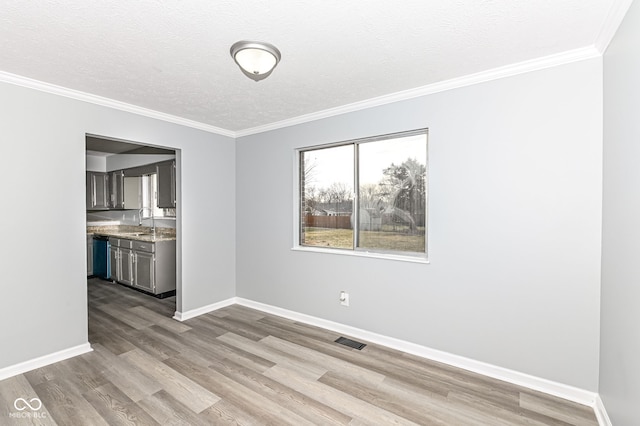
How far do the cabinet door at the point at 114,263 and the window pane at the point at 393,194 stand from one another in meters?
4.54

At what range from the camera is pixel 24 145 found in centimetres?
267

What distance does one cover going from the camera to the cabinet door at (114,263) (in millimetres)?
5500

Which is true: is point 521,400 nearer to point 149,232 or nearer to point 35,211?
point 35,211

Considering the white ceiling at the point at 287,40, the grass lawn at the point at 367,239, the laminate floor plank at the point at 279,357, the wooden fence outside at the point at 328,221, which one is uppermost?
the white ceiling at the point at 287,40

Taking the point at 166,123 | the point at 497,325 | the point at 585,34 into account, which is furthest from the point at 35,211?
the point at 585,34

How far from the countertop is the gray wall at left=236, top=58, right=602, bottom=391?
362 centimetres

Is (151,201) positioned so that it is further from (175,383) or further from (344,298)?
(344,298)

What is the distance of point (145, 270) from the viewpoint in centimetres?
495

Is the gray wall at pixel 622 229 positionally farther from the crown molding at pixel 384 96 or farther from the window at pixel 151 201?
the window at pixel 151 201

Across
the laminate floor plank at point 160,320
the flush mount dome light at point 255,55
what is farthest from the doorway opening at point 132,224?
the flush mount dome light at point 255,55

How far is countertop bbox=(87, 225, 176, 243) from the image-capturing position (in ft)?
17.7

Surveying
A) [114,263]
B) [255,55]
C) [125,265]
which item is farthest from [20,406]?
[114,263]

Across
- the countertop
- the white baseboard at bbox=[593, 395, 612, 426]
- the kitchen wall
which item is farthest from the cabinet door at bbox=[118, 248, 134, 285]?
the white baseboard at bbox=[593, 395, 612, 426]

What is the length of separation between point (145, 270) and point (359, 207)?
3651 millimetres
